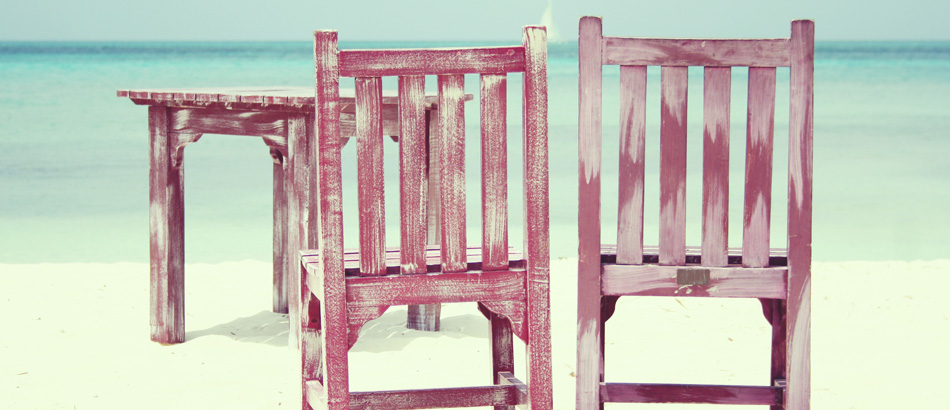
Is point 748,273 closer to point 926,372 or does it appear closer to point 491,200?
point 491,200

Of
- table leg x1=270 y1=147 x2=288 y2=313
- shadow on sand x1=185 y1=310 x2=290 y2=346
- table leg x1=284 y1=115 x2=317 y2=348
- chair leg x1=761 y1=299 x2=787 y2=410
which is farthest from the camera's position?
table leg x1=270 y1=147 x2=288 y2=313

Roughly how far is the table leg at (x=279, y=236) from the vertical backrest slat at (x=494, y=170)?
208 centimetres

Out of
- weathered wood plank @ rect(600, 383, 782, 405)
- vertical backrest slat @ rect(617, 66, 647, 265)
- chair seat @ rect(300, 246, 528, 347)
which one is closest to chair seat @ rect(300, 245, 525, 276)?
chair seat @ rect(300, 246, 528, 347)

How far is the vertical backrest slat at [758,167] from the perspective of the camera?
2.35m

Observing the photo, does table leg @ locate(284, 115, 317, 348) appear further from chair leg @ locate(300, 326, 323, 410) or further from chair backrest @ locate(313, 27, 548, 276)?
chair backrest @ locate(313, 27, 548, 276)

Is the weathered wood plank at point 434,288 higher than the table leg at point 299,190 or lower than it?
lower

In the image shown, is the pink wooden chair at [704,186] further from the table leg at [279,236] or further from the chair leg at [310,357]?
the table leg at [279,236]

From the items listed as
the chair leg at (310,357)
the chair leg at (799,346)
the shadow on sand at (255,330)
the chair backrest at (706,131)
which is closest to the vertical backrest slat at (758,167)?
the chair backrest at (706,131)

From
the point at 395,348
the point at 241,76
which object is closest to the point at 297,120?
the point at 395,348

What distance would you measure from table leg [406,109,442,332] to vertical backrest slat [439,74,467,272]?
1.38 m

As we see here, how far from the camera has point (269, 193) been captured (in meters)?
9.81

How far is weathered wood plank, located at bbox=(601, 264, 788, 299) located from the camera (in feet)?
7.92

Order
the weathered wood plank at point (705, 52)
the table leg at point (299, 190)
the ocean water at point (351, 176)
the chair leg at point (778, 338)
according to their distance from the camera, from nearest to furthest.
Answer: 1. the weathered wood plank at point (705, 52)
2. the chair leg at point (778, 338)
3. the table leg at point (299, 190)
4. the ocean water at point (351, 176)

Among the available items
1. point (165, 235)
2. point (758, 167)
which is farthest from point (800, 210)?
point (165, 235)
